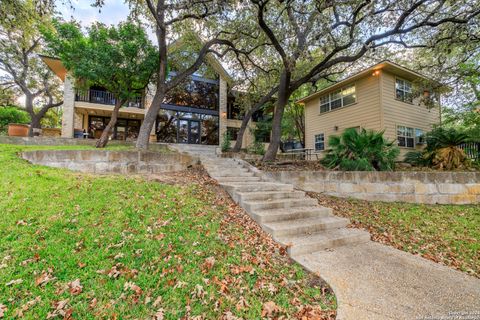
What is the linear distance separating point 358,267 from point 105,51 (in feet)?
34.6

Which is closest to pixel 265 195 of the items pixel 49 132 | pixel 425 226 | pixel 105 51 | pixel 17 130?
pixel 425 226

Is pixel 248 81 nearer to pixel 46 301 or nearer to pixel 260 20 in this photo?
pixel 260 20

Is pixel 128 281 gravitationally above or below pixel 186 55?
below

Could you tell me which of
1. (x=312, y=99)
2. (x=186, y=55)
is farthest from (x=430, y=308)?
(x=312, y=99)

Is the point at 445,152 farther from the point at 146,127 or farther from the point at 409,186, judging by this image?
the point at 146,127

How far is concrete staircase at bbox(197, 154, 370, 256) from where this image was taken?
3.56 metres

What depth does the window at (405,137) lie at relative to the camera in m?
11.2

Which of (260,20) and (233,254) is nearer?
(233,254)

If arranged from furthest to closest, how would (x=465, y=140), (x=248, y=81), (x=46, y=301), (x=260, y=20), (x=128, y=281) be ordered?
1. (x=248, y=81)
2. (x=465, y=140)
3. (x=260, y=20)
4. (x=128, y=281)
5. (x=46, y=301)

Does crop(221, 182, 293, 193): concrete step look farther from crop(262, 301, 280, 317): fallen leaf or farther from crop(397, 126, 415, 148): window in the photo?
crop(397, 126, 415, 148): window

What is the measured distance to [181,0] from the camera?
7551 mm

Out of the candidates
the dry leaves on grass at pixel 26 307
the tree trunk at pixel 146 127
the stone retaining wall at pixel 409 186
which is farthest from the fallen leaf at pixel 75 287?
the tree trunk at pixel 146 127

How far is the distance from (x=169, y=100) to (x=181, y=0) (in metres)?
8.95

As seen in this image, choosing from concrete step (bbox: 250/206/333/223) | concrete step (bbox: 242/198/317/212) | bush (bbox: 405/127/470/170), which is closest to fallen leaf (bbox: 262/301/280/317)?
concrete step (bbox: 250/206/333/223)
